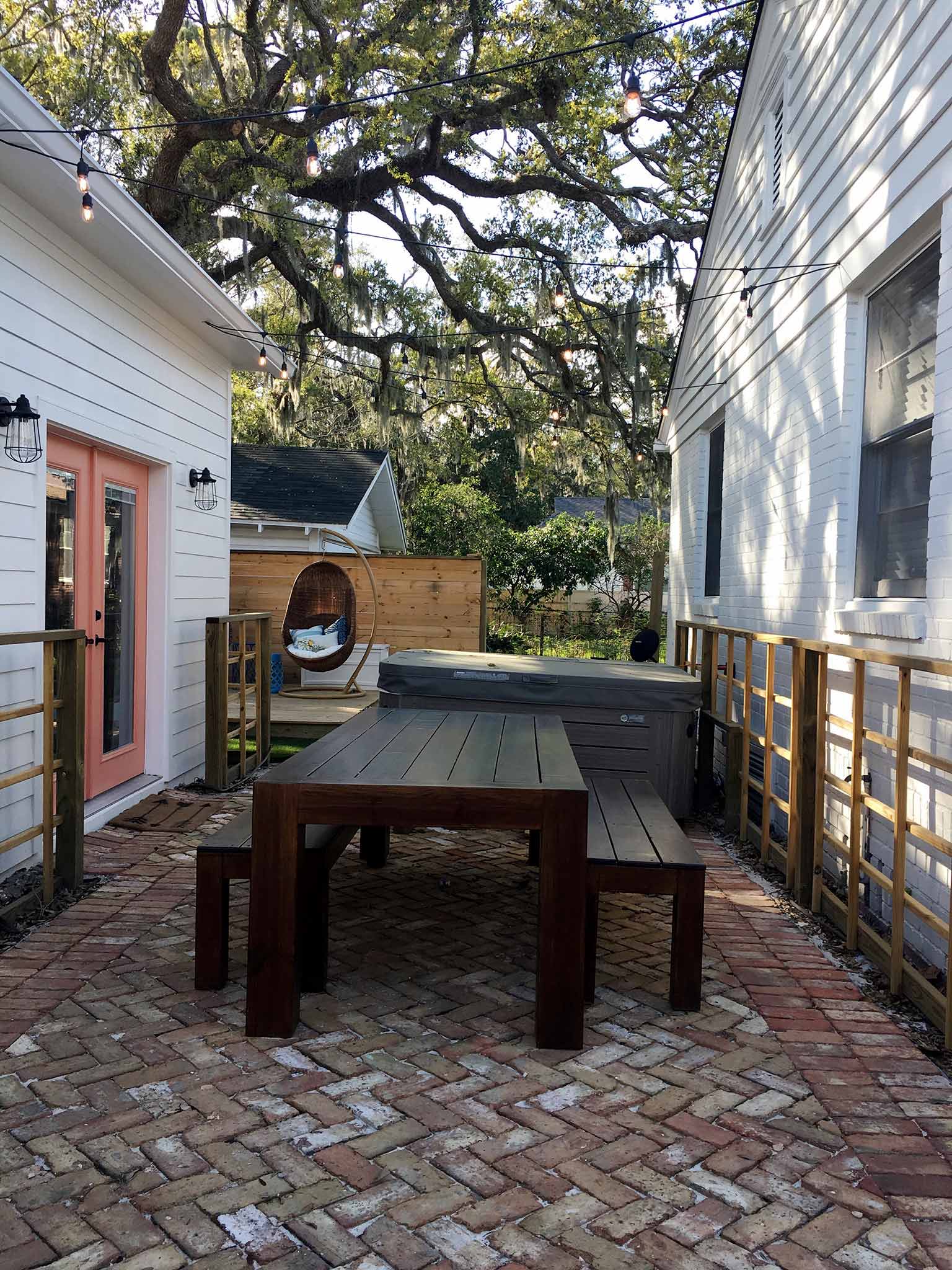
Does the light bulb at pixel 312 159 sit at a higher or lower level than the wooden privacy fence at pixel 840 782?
higher

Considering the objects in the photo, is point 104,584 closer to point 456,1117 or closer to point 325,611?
point 456,1117

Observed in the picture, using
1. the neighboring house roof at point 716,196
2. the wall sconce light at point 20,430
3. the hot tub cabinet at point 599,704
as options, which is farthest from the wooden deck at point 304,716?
the neighboring house roof at point 716,196

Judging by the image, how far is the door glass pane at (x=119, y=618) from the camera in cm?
555

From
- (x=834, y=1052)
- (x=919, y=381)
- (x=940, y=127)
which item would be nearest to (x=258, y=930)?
(x=834, y=1052)

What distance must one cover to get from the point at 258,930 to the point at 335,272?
23.0 feet

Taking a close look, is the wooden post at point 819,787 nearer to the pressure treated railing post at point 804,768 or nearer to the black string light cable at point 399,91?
the pressure treated railing post at point 804,768

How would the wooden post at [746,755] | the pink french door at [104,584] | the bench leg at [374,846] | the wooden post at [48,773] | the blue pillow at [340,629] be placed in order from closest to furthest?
the wooden post at [48,773]
the bench leg at [374,846]
the pink french door at [104,584]
the wooden post at [746,755]
the blue pillow at [340,629]

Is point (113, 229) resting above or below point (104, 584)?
above

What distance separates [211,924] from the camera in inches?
122

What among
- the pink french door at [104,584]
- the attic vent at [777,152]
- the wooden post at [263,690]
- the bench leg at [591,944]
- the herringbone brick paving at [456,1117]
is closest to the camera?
the herringbone brick paving at [456,1117]

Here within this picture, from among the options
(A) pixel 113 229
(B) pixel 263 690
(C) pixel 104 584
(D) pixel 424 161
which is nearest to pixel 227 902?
(C) pixel 104 584

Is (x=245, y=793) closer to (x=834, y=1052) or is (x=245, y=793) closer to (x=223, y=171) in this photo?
(x=834, y=1052)

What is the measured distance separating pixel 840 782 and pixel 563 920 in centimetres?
159

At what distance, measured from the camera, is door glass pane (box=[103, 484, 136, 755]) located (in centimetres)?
555
